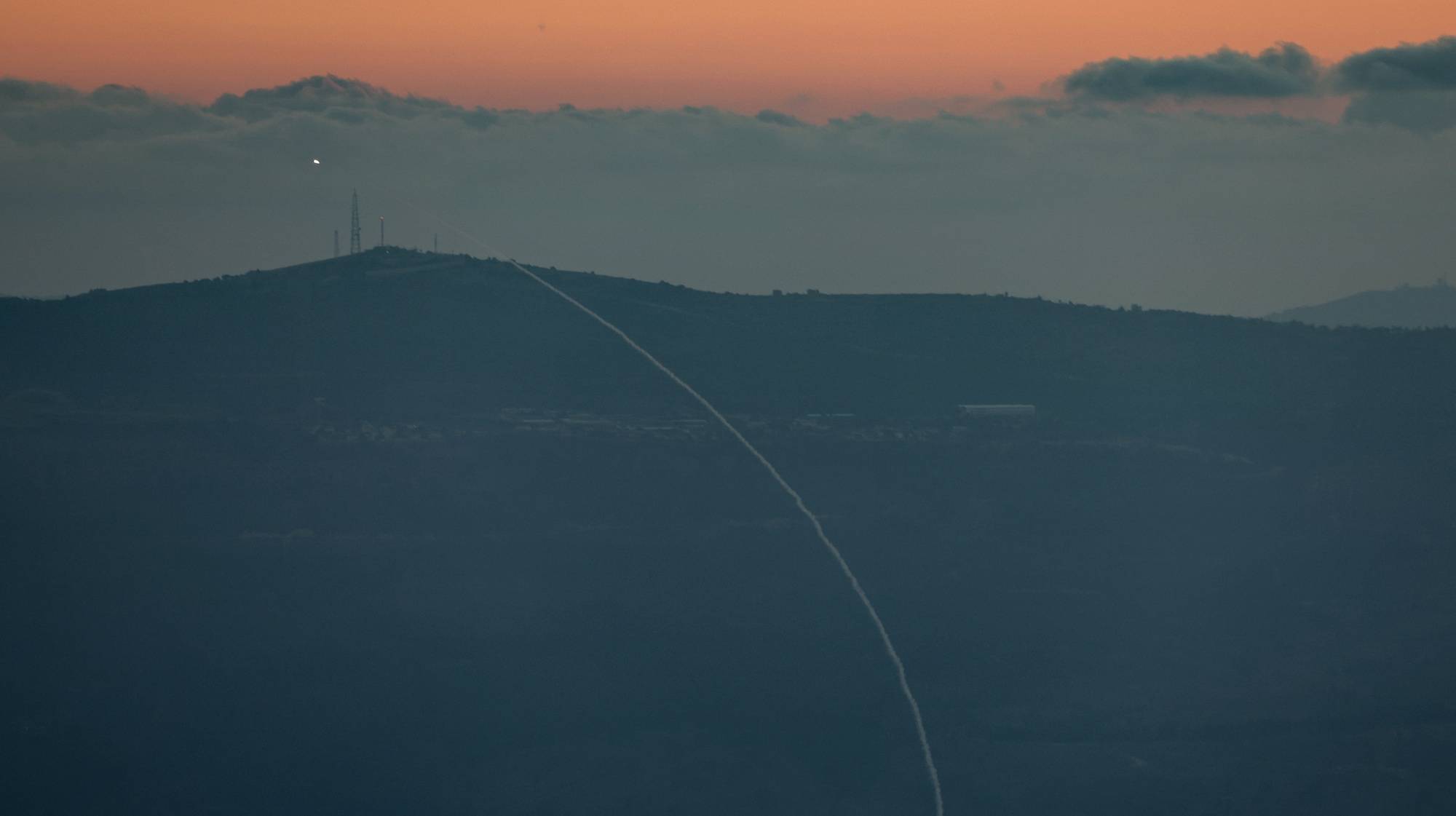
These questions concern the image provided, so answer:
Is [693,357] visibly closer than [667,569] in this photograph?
No

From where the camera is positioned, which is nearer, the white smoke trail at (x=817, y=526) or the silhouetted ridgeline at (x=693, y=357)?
the white smoke trail at (x=817, y=526)

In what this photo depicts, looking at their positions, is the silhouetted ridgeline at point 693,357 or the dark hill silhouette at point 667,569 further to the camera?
the silhouetted ridgeline at point 693,357

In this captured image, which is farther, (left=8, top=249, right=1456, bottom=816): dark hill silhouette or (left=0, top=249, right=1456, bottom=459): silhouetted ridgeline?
(left=0, top=249, right=1456, bottom=459): silhouetted ridgeline

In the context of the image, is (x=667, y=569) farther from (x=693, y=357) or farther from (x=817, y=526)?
(x=693, y=357)

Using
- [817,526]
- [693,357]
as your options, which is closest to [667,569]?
[817,526]

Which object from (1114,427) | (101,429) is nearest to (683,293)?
(1114,427)

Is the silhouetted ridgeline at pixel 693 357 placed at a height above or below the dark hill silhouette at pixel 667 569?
above
